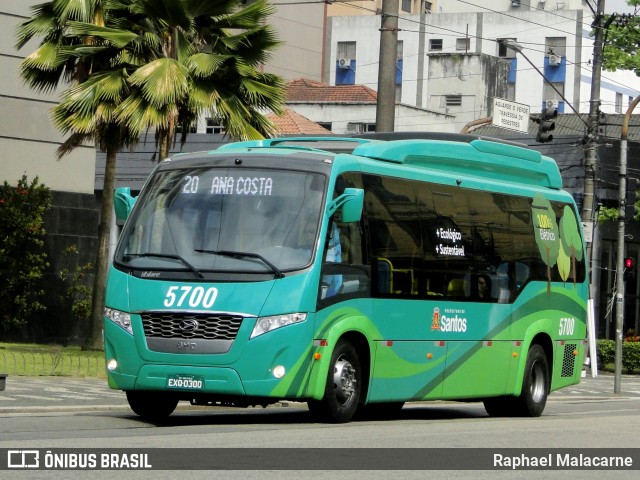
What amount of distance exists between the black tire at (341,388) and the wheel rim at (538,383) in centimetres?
452

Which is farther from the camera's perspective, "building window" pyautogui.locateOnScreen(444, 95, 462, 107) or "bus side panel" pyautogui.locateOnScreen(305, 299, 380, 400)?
"building window" pyautogui.locateOnScreen(444, 95, 462, 107)

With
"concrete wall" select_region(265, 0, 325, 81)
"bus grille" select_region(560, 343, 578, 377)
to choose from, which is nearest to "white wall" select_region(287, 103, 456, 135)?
"concrete wall" select_region(265, 0, 325, 81)

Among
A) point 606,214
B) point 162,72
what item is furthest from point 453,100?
point 162,72

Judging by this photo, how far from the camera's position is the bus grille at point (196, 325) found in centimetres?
1541

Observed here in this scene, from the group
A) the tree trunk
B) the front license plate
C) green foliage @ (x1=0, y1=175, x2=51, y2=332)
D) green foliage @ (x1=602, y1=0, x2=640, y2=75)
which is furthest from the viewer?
green foliage @ (x1=602, y1=0, x2=640, y2=75)

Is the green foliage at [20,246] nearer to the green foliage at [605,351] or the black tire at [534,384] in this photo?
the black tire at [534,384]

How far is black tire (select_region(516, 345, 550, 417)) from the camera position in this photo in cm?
2020

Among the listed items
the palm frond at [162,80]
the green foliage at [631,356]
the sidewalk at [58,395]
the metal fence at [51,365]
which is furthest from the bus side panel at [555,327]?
the green foliage at [631,356]

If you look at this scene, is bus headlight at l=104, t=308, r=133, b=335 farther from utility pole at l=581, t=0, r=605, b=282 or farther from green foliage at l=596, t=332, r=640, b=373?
green foliage at l=596, t=332, r=640, b=373

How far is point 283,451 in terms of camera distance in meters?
12.2

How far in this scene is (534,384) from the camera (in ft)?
67.5

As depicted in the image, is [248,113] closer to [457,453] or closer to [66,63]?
[66,63]

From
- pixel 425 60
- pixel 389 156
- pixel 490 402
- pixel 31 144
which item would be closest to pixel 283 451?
pixel 389 156

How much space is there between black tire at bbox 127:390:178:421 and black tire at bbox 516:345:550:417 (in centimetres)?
548
